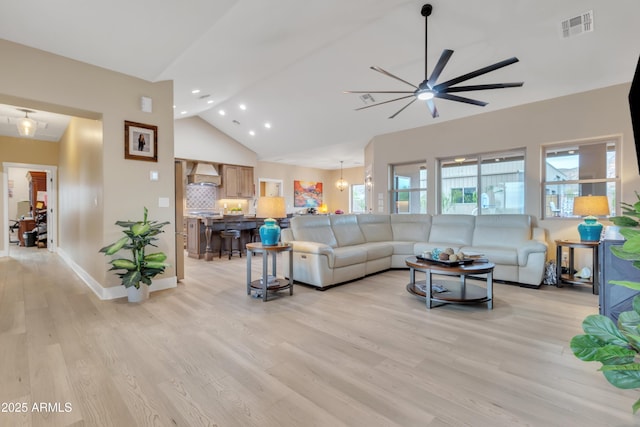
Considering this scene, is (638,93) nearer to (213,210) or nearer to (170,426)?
(170,426)

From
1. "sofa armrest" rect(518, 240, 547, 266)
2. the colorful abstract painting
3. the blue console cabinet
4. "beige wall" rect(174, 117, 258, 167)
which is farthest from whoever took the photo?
the colorful abstract painting

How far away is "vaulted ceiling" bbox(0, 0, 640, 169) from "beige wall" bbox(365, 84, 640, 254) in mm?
180

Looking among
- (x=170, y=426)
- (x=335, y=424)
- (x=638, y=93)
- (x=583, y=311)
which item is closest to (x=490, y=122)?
(x=583, y=311)

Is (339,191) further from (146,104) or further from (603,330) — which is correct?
(603,330)

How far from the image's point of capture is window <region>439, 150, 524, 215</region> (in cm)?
541

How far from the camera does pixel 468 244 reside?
514 centimetres

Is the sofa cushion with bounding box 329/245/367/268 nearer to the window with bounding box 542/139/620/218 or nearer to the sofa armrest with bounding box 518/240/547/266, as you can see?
the sofa armrest with bounding box 518/240/547/266

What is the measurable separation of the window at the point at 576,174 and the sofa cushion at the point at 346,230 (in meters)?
3.13

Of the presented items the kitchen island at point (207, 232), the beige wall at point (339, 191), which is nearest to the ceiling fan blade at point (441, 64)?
the kitchen island at point (207, 232)

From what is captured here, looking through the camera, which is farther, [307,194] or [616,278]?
[307,194]

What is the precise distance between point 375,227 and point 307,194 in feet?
19.5

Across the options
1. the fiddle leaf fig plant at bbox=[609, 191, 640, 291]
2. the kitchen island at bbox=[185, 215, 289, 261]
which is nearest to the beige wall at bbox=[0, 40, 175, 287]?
the kitchen island at bbox=[185, 215, 289, 261]

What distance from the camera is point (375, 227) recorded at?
580 cm

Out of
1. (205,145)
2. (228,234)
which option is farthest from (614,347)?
(205,145)
